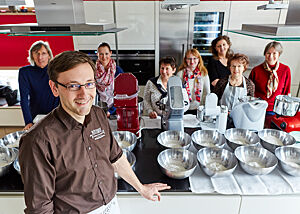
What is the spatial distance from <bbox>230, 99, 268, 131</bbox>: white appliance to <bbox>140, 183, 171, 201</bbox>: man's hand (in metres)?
0.89

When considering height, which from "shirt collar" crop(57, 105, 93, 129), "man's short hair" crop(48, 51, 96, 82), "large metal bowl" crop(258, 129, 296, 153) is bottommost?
"large metal bowl" crop(258, 129, 296, 153)

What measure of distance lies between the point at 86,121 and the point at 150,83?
4.74 ft

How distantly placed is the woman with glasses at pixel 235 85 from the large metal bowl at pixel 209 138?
2.31 ft

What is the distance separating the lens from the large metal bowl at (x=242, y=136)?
1632 millimetres

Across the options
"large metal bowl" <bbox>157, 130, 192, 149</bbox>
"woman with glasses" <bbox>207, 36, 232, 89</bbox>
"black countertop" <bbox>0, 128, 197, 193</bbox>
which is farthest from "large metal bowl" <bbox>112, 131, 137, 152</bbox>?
"woman with glasses" <bbox>207, 36, 232, 89</bbox>

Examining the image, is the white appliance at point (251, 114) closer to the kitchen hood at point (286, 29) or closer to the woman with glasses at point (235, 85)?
the woman with glasses at point (235, 85)

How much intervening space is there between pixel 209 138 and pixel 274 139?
1.55ft

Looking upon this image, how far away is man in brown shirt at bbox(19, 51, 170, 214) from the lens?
3.02 feet

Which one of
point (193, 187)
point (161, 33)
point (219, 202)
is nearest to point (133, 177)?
point (193, 187)

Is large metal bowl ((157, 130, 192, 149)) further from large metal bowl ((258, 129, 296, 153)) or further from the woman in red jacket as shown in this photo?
the woman in red jacket

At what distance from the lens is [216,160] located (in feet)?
4.79

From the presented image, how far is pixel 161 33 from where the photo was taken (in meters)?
3.56

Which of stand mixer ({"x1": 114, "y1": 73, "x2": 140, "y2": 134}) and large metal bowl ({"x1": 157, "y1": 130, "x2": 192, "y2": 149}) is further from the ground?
stand mixer ({"x1": 114, "y1": 73, "x2": 140, "y2": 134})

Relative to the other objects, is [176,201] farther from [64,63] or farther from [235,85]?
[235,85]
